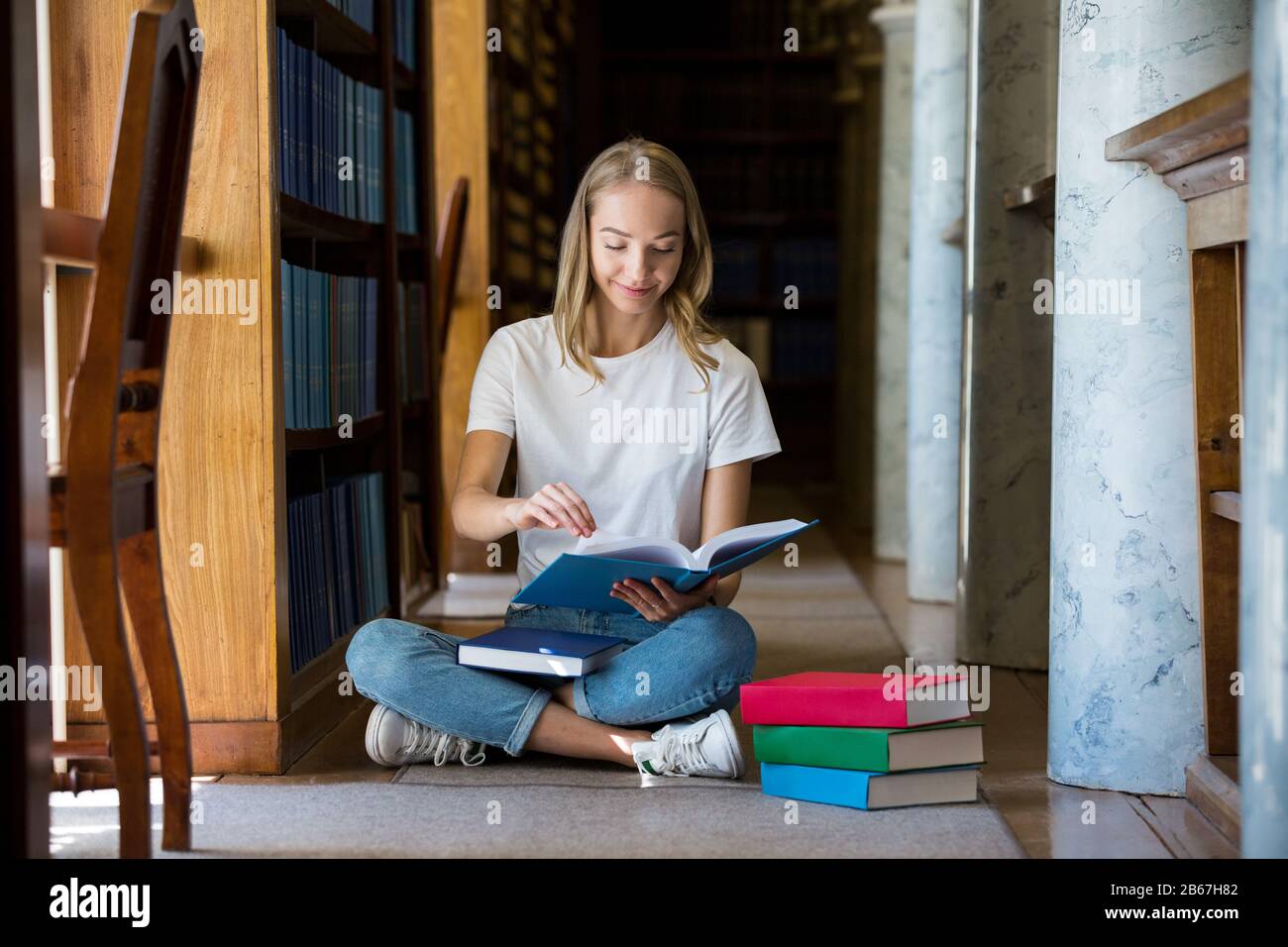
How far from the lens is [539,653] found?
200cm

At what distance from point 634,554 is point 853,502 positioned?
3727mm

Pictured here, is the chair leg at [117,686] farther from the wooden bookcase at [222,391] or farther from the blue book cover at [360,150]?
the blue book cover at [360,150]

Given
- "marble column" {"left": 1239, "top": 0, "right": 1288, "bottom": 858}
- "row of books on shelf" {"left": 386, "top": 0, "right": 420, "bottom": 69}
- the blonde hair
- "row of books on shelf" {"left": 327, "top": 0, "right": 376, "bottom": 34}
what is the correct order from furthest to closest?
"row of books on shelf" {"left": 386, "top": 0, "right": 420, "bottom": 69}, "row of books on shelf" {"left": 327, "top": 0, "right": 376, "bottom": 34}, the blonde hair, "marble column" {"left": 1239, "top": 0, "right": 1288, "bottom": 858}

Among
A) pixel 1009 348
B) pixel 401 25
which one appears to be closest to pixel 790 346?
pixel 401 25

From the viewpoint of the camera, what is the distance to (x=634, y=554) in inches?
70.1

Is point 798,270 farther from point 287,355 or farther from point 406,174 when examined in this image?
point 287,355

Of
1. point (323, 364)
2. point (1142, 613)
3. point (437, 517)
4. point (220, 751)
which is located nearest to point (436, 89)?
point (437, 517)

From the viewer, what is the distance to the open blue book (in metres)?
1.75

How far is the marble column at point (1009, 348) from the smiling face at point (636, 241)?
1.05m

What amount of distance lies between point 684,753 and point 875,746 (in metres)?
0.29

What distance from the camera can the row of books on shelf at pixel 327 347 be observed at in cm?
227

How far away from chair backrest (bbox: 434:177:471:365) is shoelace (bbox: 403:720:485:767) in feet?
5.27

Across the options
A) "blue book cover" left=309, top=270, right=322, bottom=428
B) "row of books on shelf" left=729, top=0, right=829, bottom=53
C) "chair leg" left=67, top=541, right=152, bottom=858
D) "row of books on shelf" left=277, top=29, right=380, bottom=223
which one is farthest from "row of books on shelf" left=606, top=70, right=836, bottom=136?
"chair leg" left=67, top=541, right=152, bottom=858

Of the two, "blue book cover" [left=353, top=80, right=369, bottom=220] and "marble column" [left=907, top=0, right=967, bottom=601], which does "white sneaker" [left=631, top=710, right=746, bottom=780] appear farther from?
"marble column" [left=907, top=0, right=967, bottom=601]
